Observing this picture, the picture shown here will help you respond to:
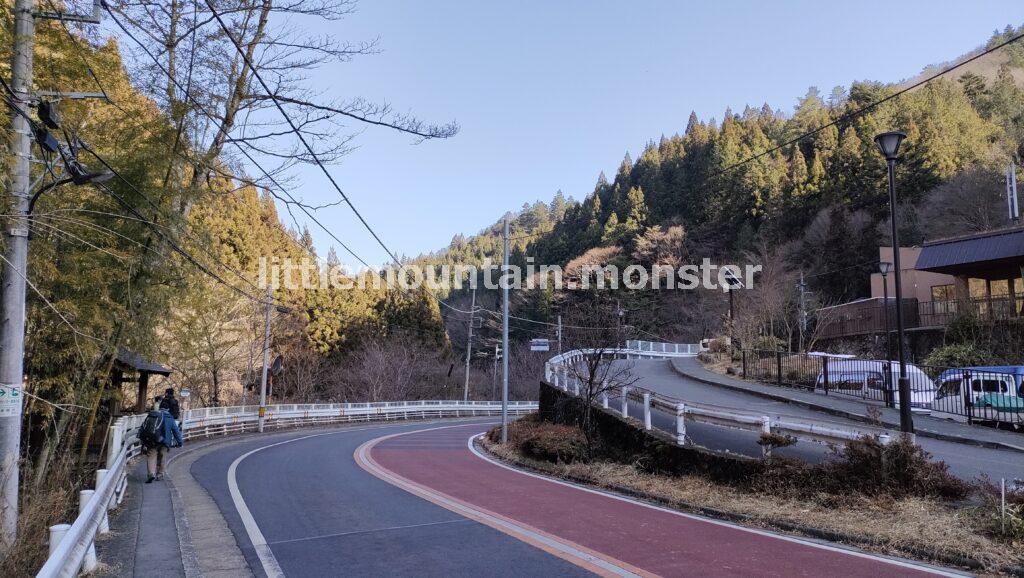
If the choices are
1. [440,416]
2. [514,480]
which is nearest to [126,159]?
[514,480]

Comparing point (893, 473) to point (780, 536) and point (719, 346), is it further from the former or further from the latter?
point (719, 346)

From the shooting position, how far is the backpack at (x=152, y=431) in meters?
12.1

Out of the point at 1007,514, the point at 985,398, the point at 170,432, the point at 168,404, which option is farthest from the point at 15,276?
the point at 985,398

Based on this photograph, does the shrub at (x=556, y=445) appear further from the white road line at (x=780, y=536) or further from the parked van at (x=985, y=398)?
the parked van at (x=985, y=398)

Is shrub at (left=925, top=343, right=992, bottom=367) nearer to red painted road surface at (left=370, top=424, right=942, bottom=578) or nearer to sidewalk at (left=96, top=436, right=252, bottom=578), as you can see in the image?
red painted road surface at (left=370, top=424, right=942, bottom=578)

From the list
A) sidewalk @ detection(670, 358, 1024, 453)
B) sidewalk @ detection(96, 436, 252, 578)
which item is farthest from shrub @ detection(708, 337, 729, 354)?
sidewalk @ detection(96, 436, 252, 578)

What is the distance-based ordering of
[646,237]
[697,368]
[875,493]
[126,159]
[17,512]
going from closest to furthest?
[17,512] < [875,493] < [126,159] < [697,368] < [646,237]

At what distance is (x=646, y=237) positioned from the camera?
59.5 metres

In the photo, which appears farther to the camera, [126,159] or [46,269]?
[126,159]

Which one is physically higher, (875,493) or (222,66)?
(222,66)

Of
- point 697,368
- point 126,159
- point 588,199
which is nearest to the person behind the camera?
point 126,159

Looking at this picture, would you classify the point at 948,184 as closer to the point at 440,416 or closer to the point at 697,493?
the point at 440,416

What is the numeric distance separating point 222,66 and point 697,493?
979cm

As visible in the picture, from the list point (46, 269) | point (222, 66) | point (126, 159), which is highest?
point (222, 66)
